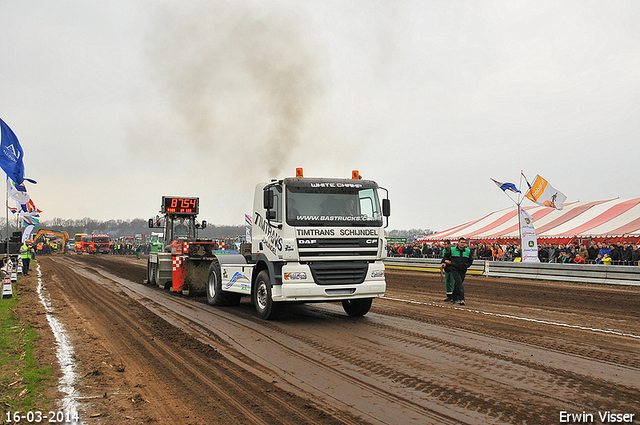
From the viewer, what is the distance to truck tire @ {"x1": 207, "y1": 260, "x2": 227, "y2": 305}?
11.8 meters

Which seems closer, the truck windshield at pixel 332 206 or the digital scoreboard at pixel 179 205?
the truck windshield at pixel 332 206

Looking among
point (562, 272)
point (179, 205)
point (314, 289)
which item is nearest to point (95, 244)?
point (179, 205)

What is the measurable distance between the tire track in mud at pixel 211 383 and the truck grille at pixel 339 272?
2.53 metres

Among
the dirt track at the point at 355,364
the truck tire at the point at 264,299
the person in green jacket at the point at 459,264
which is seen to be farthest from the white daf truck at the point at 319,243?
the person in green jacket at the point at 459,264

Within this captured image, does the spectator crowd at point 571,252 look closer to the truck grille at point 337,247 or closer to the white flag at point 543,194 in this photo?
the white flag at point 543,194

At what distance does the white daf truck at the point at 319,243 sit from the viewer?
884cm

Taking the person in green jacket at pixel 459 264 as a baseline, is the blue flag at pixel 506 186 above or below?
above

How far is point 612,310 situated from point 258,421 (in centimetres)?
997

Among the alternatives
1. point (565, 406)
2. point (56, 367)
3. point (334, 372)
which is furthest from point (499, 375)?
point (56, 367)

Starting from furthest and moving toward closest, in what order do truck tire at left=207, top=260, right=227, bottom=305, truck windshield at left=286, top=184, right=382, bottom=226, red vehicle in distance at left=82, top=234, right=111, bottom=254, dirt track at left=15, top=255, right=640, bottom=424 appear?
red vehicle in distance at left=82, top=234, right=111, bottom=254 < truck tire at left=207, top=260, right=227, bottom=305 < truck windshield at left=286, top=184, right=382, bottom=226 < dirt track at left=15, top=255, right=640, bottom=424

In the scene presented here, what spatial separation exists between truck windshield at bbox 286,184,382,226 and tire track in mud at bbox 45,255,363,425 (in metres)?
2.98

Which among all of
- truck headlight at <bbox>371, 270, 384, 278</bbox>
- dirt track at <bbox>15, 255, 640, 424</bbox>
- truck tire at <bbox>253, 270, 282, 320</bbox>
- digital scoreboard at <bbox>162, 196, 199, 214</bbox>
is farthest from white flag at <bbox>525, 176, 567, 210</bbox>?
truck tire at <bbox>253, 270, 282, 320</bbox>

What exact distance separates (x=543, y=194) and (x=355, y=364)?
20100 millimetres

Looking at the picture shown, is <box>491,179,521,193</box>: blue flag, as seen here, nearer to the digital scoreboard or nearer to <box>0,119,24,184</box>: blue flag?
the digital scoreboard
